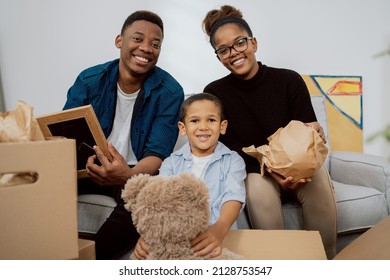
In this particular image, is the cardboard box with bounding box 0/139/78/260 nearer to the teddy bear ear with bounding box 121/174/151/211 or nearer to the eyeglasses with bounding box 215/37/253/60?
the teddy bear ear with bounding box 121/174/151/211

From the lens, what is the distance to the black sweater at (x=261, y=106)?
1268mm

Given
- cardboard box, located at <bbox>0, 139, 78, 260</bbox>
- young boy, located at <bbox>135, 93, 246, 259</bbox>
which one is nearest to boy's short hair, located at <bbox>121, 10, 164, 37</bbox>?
young boy, located at <bbox>135, 93, 246, 259</bbox>

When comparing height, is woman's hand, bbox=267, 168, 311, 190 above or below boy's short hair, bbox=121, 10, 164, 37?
below

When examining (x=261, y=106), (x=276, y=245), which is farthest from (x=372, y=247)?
(x=261, y=106)

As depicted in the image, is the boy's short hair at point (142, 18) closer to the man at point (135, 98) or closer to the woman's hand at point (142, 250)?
the man at point (135, 98)

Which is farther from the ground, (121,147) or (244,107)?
(244,107)

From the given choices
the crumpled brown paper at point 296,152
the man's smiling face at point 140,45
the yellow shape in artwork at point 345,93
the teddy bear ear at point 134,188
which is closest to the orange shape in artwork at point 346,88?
the yellow shape in artwork at point 345,93

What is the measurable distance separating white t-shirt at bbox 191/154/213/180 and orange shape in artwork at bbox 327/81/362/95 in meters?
0.74

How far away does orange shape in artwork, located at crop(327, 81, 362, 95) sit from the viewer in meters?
1.47

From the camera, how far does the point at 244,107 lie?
1309mm
